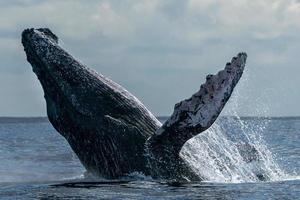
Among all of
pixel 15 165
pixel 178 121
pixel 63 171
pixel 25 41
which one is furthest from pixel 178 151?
pixel 15 165

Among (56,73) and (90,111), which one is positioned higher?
(56,73)

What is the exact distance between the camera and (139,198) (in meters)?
12.8

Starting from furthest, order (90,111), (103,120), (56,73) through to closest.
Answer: (56,73) → (90,111) → (103,120)

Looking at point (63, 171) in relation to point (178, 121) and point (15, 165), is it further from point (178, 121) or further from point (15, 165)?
point (178, 121)

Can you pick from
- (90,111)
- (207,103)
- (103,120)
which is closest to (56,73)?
(90,111)

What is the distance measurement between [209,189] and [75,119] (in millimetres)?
2771

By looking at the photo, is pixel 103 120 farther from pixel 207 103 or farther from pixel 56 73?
pixel 207 103

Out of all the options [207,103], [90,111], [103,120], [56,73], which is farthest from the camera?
[56,73]

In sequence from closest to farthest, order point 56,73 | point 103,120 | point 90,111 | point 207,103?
1. point 207,103
2. point 103,120
3. point 90,111
4. point 56,73

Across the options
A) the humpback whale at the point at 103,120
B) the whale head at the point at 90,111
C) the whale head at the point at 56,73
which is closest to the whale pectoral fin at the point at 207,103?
the humpback whale at the point at 103,120

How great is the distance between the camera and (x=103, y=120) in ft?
48.4

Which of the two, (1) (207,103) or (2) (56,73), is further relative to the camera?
(2) (56,73)

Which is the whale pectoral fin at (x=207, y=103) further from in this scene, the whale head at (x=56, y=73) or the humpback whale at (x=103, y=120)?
the whale head at (x=56, y=73)

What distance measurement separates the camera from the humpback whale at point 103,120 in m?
14.3
